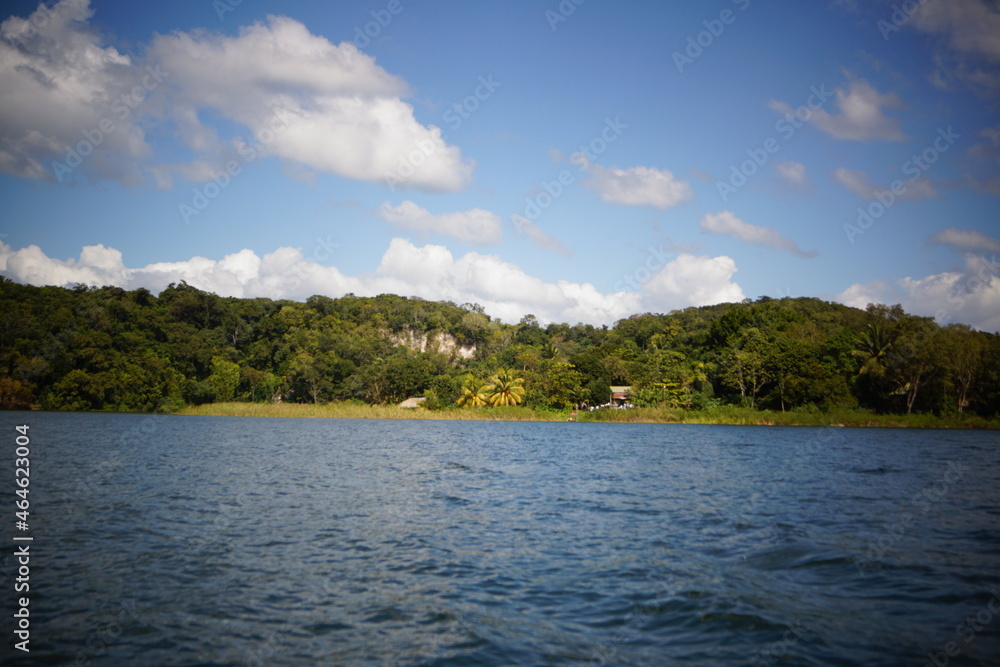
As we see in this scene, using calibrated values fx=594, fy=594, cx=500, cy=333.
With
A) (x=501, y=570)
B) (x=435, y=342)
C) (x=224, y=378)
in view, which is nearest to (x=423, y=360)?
(x=224, y=378)

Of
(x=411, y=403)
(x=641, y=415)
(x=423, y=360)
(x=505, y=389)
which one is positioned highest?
(x=423, y=360)

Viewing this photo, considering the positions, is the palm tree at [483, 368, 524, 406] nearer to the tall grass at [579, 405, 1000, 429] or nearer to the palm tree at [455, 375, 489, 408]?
A: the palm tree at [455, 375, 489, 408]

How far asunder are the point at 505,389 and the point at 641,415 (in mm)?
23409

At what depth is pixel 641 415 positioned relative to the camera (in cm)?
8469

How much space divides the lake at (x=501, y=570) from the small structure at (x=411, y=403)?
75820 millimetres

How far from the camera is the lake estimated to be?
8.18 meters

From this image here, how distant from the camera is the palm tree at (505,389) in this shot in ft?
318

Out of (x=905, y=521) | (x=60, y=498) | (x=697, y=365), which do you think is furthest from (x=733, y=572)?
(x=697, y=365)

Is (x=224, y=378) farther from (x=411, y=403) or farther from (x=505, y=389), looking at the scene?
(x=505, y=389)

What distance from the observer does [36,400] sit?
82438 mm

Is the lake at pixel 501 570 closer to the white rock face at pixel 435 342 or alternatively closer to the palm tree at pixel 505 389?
the palm tree at pixel 505 389

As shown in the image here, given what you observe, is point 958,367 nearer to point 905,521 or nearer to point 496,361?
point 905,521

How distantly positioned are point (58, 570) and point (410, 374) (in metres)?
95.6

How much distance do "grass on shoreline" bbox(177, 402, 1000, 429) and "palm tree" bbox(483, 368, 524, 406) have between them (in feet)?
14.1
